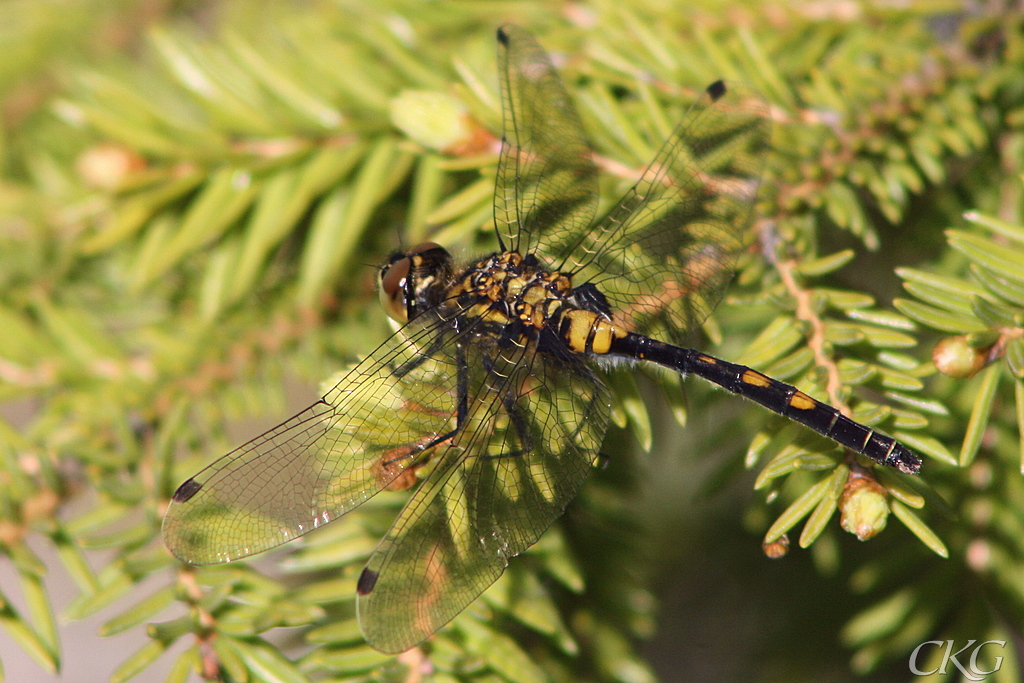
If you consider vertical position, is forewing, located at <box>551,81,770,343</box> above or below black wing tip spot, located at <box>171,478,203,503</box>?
below

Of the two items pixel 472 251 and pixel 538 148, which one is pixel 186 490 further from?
pixel 538 148

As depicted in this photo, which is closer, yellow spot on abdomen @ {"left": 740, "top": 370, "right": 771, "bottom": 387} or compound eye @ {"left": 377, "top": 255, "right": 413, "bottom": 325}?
yellow spot on abdomen @ {"left": 740, "top": 370, "right": 771, "bottom": 387}

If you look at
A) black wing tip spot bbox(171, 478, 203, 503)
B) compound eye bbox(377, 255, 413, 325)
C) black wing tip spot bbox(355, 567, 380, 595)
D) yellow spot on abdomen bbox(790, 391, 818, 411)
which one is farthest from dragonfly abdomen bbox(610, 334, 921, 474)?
black wing tip spot bbox(171, 478, 203, 503)

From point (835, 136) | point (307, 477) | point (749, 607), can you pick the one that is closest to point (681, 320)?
point (835, 136)

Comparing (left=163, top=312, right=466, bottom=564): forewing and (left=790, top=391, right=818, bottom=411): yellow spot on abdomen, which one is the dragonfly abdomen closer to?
(left=790, top=391, right=818, bottom=411): yellow spot on abdomen

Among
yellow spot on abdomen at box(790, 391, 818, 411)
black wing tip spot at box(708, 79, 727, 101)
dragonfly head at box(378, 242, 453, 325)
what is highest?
dragonfly head at box(378, 242, 453, 325)

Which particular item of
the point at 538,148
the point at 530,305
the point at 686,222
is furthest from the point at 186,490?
the point at 686,222

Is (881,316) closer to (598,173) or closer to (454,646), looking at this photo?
(598,173)

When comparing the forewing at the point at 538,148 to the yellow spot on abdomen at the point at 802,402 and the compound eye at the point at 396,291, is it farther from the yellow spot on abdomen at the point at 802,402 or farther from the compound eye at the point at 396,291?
the yellow spot on abdomen at the point at 802,402
